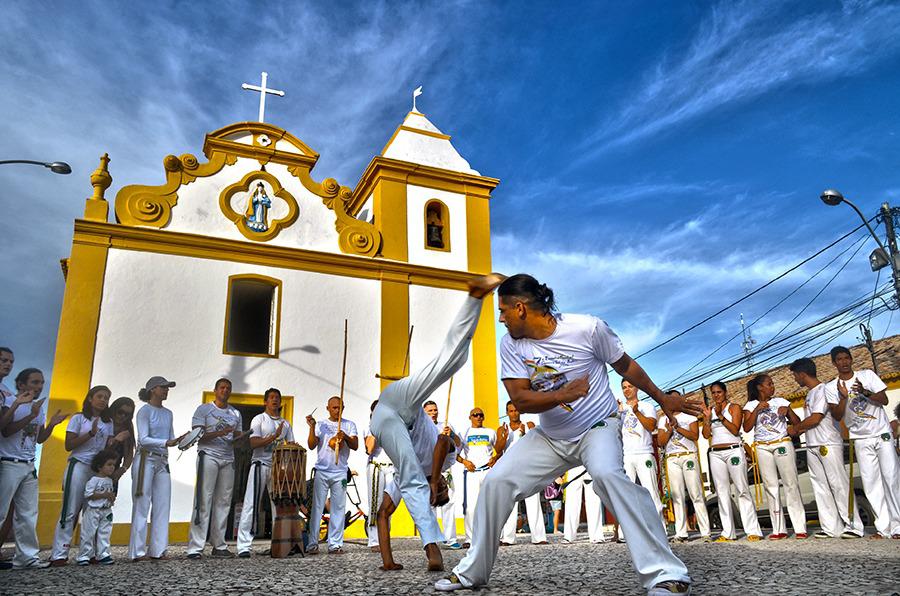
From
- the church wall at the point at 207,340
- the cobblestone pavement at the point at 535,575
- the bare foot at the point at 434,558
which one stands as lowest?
the cobblestone pavement at the point at 535,575

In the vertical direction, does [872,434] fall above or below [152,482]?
above

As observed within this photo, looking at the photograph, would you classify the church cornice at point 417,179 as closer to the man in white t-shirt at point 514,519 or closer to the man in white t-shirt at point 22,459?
the man in white t-shirt at point 514,519

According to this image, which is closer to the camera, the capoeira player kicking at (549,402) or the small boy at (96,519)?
the capoeira player kicking at (549,402)

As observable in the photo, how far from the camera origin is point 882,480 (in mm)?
8109

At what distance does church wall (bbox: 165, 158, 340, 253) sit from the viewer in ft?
49.2

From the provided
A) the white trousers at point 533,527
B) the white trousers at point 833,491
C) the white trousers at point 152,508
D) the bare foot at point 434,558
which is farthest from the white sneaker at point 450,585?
the white trousers at point 833,491

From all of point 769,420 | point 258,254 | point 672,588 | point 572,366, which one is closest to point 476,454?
point 769,420

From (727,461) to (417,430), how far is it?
487cm

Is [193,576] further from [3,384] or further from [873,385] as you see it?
[873,385]

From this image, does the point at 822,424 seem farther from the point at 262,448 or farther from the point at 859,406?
the point at 262,448

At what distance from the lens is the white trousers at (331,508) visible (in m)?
9.29

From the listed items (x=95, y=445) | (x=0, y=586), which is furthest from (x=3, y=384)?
(x=0, y=586)

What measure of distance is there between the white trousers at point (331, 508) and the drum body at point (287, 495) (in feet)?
1.60

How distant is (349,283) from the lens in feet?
51.7
